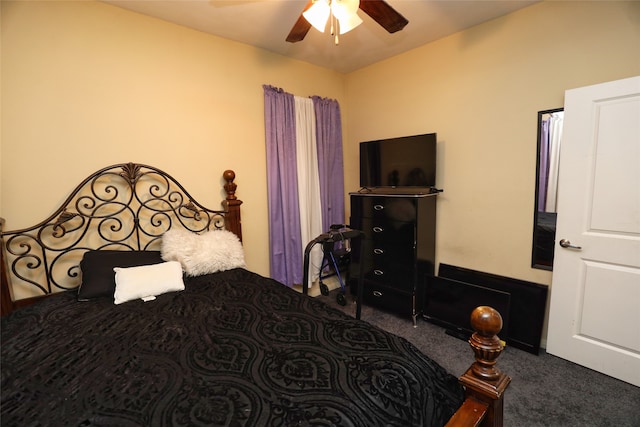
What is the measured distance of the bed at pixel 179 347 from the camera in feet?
2.90

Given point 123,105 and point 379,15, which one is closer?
point 379,15

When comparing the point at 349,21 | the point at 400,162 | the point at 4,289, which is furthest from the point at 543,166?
the point at 4,289

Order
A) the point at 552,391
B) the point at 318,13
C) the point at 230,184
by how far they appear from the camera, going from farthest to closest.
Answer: the point at 230,184 < the point at 552,391 < the point at 318,13

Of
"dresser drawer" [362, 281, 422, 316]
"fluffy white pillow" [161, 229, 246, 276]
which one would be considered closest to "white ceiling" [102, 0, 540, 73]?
"fluffy white pillow" [161, 229, 246, 276]

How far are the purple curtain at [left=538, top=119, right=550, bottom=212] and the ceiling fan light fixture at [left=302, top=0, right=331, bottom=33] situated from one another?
186 cm

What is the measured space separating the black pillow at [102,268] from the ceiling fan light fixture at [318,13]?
1.83m

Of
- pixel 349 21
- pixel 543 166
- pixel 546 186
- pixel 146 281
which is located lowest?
pixel 146 281

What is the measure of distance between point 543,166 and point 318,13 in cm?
203

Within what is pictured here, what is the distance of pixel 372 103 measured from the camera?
333cm

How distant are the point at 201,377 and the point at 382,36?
294cm

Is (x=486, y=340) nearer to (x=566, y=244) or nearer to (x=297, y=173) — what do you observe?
(x=566, y=244)

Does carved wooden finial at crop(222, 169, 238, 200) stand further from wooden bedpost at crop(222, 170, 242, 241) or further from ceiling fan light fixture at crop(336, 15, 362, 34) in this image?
ceiling fan light fixture at crop(336, 15, 362, 34)

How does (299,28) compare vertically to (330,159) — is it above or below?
above

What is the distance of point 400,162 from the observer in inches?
114
